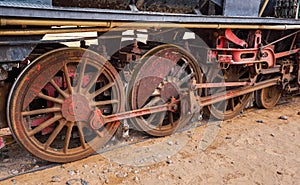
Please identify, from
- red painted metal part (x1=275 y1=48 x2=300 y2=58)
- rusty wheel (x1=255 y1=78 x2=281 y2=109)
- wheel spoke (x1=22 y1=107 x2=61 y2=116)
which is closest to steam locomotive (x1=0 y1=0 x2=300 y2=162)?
wheel spoke (x1=22 y1=107 x2=61 y2=116)

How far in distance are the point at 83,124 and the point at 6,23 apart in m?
1.39

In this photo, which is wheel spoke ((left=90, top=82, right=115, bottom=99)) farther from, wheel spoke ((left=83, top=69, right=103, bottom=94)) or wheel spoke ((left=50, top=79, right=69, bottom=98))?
wheel spoke ((left=50, top=79, right=69, bottom=98))

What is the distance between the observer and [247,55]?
14.4 feet

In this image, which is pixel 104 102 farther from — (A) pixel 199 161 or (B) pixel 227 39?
(B) pixel 227 39

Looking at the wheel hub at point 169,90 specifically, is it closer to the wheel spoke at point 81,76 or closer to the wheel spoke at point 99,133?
the wheel spoke at point 99,133

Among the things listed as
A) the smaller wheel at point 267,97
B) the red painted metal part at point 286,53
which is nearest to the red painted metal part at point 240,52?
the red painted metal part at point 286,53

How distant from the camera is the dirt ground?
2983 millimetres

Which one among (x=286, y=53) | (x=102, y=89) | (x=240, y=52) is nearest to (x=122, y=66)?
(x=102, y=89)

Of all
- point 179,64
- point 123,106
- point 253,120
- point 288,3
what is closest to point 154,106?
point 123,106

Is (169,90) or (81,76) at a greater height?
(81,76)

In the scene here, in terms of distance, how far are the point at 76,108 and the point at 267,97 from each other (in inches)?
141

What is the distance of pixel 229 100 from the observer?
186 inches

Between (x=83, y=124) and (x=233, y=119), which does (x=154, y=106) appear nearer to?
(x=83, y=124)

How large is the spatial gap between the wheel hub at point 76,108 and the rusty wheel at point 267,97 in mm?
3118
